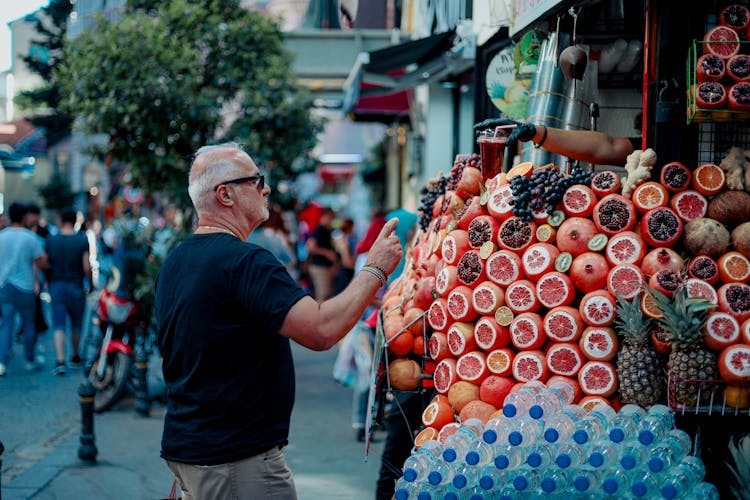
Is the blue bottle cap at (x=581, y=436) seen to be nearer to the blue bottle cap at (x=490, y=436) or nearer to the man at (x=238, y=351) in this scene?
the blue bottle cap at (x=490, y=436)

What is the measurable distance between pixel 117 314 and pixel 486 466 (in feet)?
22.4

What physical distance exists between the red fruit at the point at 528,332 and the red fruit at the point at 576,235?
0.34 m

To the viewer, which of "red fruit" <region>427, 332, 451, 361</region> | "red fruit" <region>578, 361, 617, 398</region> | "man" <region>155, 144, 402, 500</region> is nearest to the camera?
"man" <region>155, 144, 402, 500</region>

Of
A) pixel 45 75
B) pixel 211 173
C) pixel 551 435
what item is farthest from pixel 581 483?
pixel 45 75

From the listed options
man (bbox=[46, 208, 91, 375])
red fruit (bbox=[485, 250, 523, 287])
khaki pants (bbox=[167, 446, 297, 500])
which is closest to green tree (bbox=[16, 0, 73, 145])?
man (bbox=[46, 208, 91, 375])

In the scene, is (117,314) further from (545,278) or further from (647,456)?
(647,456)

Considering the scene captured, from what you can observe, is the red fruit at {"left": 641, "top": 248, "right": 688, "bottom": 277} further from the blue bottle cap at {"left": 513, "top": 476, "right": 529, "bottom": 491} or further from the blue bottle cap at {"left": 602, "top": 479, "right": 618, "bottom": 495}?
the blue bottle cap at {"left": 513, "top": 476, "right": 529, "bottom": 491}

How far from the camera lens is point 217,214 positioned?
3432 mm

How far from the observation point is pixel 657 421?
3652mm

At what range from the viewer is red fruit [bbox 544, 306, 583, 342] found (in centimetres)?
404

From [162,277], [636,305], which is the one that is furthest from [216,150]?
[636,305]

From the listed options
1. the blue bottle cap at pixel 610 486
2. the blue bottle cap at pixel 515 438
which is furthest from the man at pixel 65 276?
the blue bottle cap at pixel 610 486

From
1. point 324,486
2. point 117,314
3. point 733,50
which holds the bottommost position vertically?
point 324,486

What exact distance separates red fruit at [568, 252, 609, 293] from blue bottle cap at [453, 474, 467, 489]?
1.08 meters
